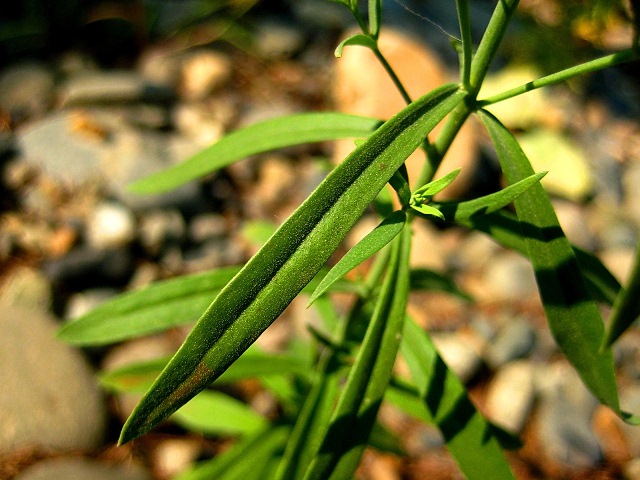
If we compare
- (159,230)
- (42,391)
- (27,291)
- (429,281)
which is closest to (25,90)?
(159,230)

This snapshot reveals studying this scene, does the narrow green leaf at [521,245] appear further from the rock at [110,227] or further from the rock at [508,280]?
Answer: the rock at [110,227]

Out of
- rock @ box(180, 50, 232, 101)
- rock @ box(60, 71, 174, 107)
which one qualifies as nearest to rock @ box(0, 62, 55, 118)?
rock @ box(60, 71, 174, 107)

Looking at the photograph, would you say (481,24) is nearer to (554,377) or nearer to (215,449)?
(554,377)

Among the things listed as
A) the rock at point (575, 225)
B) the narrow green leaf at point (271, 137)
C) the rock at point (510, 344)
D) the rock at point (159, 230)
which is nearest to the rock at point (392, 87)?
the rock at point (575, 225)

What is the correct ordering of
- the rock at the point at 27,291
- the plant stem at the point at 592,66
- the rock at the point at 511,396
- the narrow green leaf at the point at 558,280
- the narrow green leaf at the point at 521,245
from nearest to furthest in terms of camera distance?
1. the plant stem at the point at 592,66
2. the narrow green leaf at the point at 558,280
3. the narrow green leaf at the point at 521,245
4. the rock at the point at 27,291
5. the rock at the point at 511,396

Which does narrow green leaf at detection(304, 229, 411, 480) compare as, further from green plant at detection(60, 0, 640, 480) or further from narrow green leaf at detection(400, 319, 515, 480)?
narrow green leaf at detection(400, 319, 515, 480)

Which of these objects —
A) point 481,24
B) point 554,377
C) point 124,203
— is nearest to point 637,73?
point 481,24

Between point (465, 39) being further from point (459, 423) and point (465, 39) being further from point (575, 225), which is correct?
point (575, 225)
